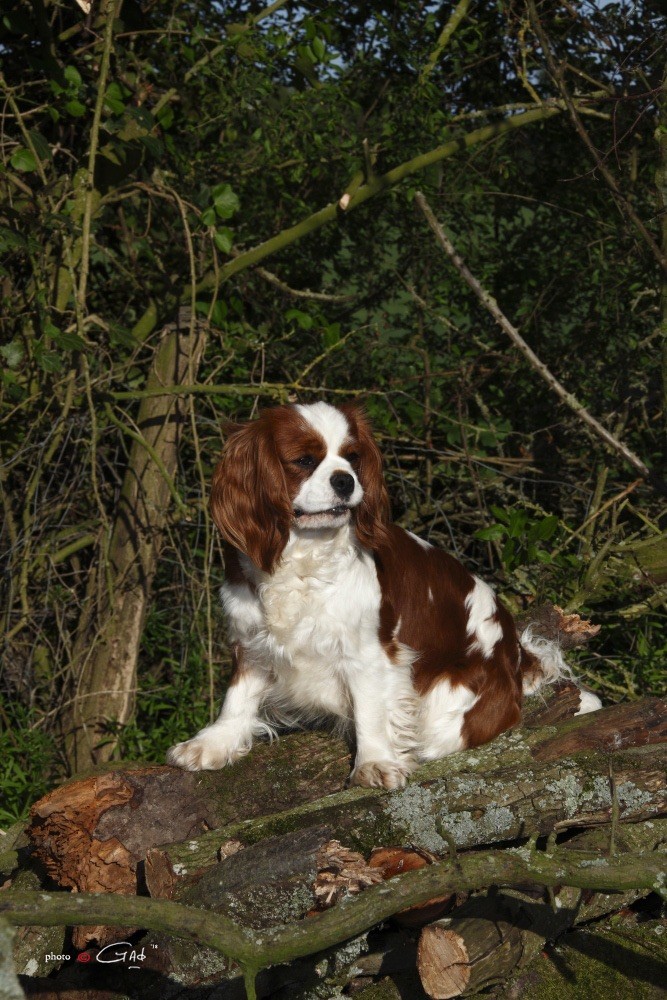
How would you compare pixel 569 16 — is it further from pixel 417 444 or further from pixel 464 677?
pixel 464 677

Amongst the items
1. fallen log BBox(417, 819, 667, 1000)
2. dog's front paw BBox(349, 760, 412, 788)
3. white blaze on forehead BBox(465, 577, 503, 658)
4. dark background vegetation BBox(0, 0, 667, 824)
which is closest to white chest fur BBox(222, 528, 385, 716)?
dog's front paw BBox(349, 760, 412, 788)

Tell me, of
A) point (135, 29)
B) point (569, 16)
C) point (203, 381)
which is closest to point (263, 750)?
point (203, 381)

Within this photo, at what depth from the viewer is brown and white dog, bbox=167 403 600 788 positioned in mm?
3350

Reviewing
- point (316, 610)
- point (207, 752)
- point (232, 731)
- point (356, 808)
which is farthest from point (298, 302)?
point (356, 808)

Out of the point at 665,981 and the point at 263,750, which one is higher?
the point at 263,750

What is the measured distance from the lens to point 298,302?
5.21m

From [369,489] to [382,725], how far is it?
77 centimetres

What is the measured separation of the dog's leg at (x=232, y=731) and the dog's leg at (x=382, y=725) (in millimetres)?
365

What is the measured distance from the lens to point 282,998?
2.71 meters

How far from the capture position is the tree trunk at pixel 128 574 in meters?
4.43

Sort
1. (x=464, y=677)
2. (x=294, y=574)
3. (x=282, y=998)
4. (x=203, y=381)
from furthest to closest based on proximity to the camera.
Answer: (x=203, y=381) → (x=464, y=677) → (x=294, y=574) → (x=282, y=998)

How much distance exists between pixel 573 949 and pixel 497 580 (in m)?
2.23

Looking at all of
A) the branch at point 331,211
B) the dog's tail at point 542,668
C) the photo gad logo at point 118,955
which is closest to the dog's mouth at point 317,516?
the dog's tail at point 542,668

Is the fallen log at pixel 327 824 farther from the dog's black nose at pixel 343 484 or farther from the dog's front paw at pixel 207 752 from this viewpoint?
the dog's black nose at pixel 343 484
